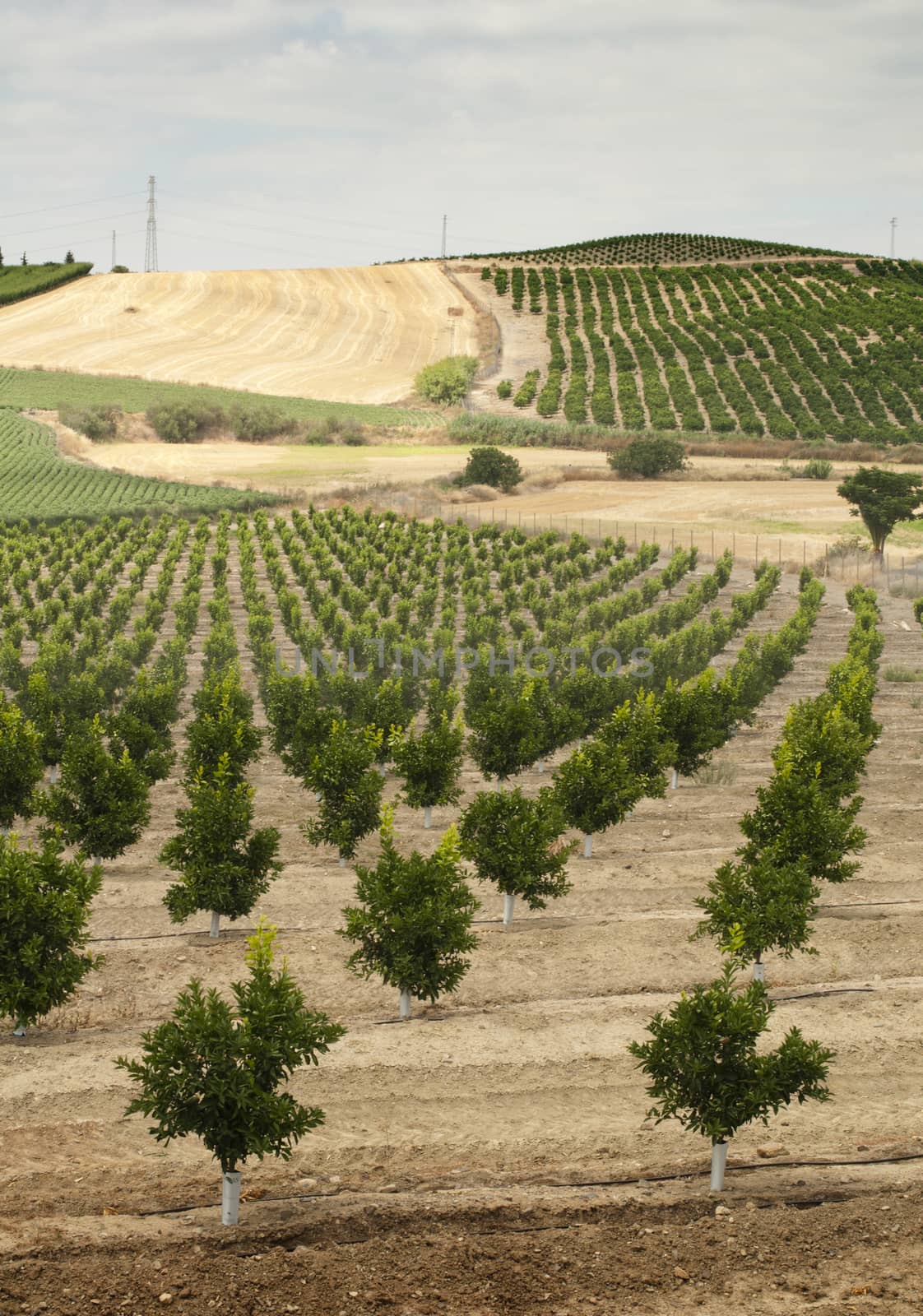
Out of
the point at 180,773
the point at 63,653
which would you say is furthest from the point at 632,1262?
the point at 63,653

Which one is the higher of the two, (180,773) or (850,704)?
(850,704)

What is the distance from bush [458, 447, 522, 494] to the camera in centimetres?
7812

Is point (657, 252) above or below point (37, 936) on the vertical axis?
above

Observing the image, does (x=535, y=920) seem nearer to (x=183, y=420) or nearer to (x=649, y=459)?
(x=649, y=459)

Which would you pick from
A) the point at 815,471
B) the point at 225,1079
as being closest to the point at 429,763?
the point at 225,1079

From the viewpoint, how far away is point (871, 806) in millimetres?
30203

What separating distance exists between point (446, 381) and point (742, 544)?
48.1 m

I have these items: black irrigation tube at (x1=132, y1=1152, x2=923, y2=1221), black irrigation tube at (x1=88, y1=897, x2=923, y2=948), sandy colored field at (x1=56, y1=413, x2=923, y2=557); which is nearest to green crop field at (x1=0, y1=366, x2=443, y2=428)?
sandy colored field at (x1=56, y1=413, x2=923, y2=557)

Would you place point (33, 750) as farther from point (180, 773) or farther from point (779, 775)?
point (779, 775)

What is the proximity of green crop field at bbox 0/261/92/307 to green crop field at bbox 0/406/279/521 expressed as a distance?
189 feet

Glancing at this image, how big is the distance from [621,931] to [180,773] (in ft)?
43.5

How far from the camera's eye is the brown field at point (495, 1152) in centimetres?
1281

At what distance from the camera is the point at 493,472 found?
78.1 metres

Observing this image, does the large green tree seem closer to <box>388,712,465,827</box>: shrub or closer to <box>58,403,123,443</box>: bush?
<box>388,712,465,827</box>: shrub
